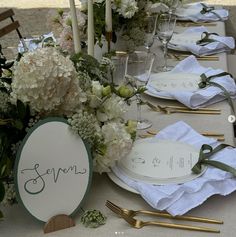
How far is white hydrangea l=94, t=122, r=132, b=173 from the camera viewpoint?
97 cm

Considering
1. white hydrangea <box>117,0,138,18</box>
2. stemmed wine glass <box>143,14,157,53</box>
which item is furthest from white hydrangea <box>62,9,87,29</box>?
stemmed wine glass <box>143,14,157,53</box>

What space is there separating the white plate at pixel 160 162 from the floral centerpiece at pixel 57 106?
0.07 meters

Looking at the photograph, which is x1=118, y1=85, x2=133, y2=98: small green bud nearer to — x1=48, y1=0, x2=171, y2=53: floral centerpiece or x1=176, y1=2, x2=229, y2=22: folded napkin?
x1=48, y1=0, x2=171, y2=53: floral centerpiece

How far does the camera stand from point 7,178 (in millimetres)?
884

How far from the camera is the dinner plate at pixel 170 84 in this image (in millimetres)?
1542

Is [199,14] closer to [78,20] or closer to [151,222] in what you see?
[78,20]

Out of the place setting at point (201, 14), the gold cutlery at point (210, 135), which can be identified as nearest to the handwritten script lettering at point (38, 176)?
the gold cutlery at point (210, 135)

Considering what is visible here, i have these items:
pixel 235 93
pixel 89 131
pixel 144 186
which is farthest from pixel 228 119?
pixel 89 131

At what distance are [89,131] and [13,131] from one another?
13 centimetres

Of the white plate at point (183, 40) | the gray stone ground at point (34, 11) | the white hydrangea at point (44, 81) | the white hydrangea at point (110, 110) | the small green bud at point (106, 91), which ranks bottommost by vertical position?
the gray stone ground at point (34, 11)

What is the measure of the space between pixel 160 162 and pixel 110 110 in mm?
173

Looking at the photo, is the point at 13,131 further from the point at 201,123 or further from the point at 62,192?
the point at 201,123

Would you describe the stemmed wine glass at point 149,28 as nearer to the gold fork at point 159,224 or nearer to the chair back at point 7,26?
the chair back at point 7,26

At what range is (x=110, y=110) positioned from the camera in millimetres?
1011
